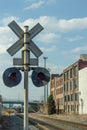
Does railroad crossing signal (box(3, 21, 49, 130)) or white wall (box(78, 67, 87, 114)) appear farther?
white wall (box(78, 67, 87, 114))

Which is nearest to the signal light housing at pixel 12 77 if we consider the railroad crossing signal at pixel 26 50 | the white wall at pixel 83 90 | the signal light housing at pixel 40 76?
the railroad crossing signal at pixel 26 50

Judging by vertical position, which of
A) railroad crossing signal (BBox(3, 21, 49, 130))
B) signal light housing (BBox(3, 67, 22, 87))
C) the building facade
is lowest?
signal light housing (BBox(3, 67, 22, 87))

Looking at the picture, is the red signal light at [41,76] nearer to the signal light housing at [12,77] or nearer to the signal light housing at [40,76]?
the signal light housing at [40,76]

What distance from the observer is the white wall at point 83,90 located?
10844cm

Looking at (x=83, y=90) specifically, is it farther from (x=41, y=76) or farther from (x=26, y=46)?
(x=26, y=46)

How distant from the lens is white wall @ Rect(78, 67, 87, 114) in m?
108

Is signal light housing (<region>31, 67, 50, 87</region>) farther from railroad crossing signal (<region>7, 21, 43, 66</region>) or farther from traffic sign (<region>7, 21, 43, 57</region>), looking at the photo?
traffic sign (<region>7, 21, 43, 57</region>)

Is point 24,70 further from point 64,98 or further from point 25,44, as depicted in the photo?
point 64,98

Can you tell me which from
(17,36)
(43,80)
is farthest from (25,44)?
(43,80)

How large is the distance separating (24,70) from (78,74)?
354ft

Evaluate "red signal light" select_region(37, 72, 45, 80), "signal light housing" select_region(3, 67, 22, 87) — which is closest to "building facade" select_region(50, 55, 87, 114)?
"red signal light" select_region(37, 72, 45, 80)

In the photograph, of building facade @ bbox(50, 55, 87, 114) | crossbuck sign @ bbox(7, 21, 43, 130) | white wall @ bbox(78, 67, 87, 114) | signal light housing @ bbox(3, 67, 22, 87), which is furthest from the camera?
building facade @ bbox(50, 55, 87, 114)

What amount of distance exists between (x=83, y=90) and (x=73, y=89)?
15.1m

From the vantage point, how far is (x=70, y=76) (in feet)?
435
